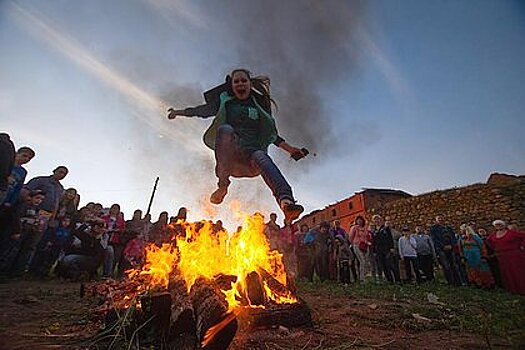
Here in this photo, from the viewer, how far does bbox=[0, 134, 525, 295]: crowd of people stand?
725cm

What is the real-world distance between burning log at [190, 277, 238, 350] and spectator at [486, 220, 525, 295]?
28.9ft

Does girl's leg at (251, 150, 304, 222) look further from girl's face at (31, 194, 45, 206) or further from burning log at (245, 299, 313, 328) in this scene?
girl's face at (31, 194, 45, 206)

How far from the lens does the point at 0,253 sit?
689cm

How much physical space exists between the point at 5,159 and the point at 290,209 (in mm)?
5358

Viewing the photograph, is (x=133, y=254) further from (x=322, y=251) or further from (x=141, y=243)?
(x=322, y=251)

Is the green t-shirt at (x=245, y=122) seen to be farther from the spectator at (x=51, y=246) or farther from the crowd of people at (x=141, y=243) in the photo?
the spectator at (x=51, y=246)

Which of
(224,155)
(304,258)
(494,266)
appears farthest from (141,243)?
(494,266)

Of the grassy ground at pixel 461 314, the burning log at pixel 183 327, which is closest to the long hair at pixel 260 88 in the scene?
the burning log at pixel 183 327

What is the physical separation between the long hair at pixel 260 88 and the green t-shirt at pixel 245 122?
385 millimetres

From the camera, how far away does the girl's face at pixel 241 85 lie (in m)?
4.45

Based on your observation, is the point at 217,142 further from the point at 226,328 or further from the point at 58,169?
the point at 58,169

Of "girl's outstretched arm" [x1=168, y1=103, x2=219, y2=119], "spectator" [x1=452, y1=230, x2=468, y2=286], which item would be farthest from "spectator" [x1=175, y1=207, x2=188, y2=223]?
"spectator" [x1=452, y1=230, x2=468, y2=286]

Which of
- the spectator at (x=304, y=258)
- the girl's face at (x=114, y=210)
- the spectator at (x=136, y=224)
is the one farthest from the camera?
the spectator at (x=304, y=258)

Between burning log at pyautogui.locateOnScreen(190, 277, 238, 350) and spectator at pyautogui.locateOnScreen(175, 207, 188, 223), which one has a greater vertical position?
spectator at pyautogui.locateOnScreen(175, 207, 188, 223)
